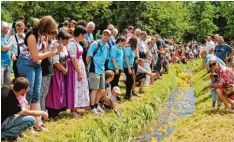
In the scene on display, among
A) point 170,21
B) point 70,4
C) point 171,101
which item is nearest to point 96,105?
point 171,101

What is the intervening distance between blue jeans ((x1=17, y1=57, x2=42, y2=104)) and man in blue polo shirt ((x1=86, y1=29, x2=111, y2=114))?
2.31 meters

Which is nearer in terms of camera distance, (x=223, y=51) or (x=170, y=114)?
(x=170, y=114)

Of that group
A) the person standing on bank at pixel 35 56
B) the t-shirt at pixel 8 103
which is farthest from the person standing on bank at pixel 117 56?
the t-shirt at pixel 8 103

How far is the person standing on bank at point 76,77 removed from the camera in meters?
9.43

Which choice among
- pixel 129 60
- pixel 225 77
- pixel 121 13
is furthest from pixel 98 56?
pixel 121 13

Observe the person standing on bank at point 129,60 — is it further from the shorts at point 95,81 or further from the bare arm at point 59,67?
the bare arm at point 59,67

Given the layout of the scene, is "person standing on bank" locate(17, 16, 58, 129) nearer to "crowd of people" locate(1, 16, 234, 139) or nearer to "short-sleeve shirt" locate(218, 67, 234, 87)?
"crowd of people" locate(1, 16, 234, 139)

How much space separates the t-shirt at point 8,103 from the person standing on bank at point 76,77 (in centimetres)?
268

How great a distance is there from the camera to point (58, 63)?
9.13m

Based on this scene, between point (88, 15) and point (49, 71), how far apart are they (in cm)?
3380

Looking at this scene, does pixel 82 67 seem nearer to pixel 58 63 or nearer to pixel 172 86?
pixel 58 63

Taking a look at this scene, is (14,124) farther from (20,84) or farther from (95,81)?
(95,81)

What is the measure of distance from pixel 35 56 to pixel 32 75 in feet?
1.53

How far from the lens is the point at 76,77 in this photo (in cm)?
973
